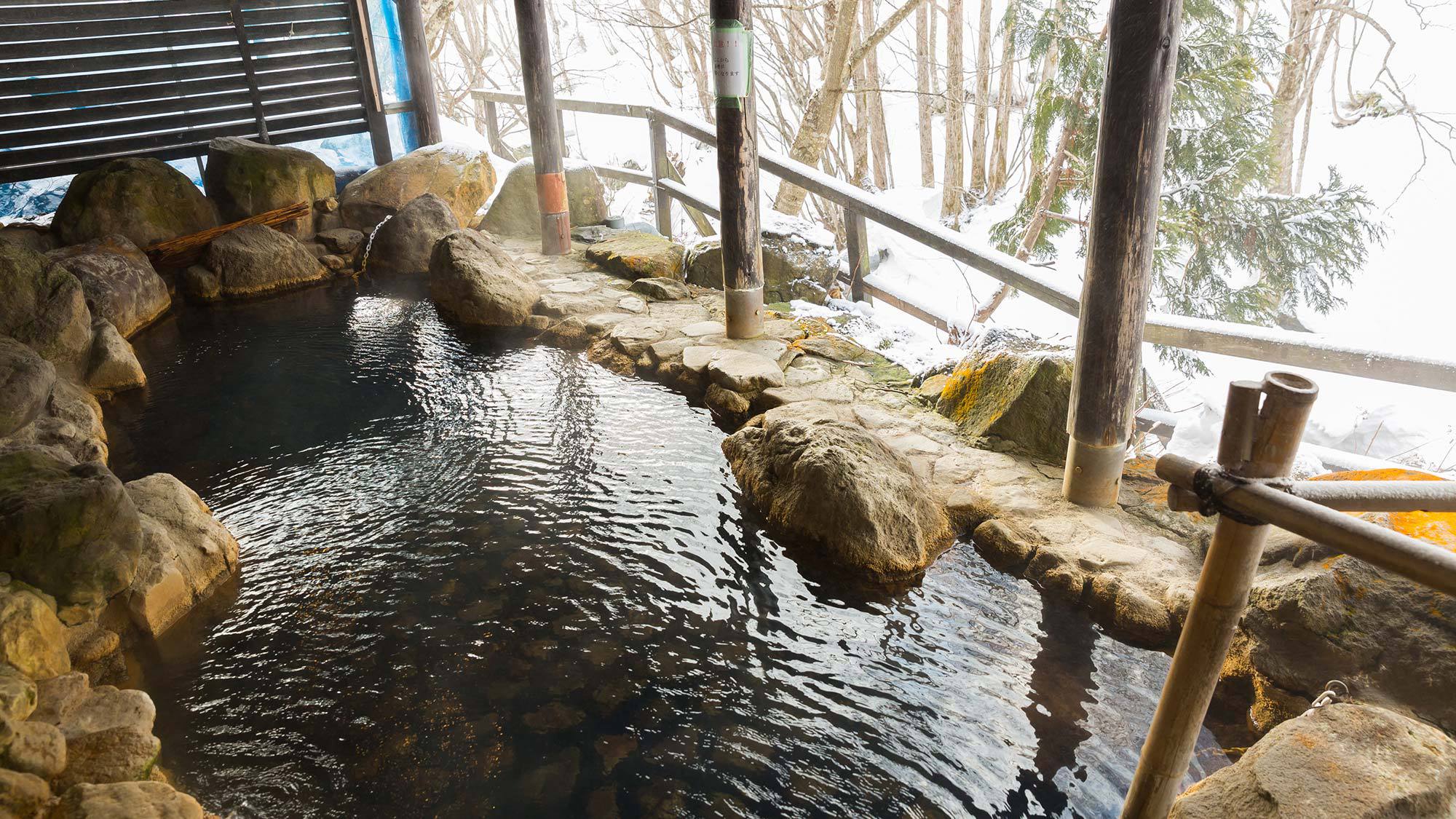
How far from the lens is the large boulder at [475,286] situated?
6.56 meters

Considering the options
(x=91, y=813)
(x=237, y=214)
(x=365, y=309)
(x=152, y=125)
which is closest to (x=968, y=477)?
(x=91, y=813)

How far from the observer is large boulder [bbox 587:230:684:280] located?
295 inches

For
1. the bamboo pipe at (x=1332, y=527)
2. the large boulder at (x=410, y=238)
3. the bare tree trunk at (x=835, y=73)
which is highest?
the bare tree trunk at (x=835, y=73)

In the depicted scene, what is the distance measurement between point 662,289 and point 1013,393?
3490 mm

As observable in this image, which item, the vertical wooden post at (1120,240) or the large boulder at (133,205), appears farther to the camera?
the large boulder at (133,205)

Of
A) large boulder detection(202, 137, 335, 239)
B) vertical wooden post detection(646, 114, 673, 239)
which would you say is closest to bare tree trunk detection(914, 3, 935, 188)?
vertical wooden post detection(646, 114, 673, 239)

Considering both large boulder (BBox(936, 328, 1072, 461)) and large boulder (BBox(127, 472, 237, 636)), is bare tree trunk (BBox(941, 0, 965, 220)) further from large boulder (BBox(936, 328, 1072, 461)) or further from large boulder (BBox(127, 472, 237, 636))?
large boulder (BBox(127, 472, 237, 636))

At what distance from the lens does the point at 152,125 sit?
8.66 meters

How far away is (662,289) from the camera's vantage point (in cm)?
697

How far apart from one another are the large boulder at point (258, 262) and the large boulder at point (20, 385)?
9.63 ft

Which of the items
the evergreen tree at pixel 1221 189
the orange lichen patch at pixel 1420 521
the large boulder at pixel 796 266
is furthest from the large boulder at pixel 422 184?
the orange lichen patch at pixel 1420 521

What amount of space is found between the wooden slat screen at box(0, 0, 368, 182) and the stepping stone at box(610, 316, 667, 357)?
19.4 feet

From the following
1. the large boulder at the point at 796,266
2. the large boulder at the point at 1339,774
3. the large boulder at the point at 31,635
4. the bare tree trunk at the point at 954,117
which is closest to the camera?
the large boulder at the point at 1339,774

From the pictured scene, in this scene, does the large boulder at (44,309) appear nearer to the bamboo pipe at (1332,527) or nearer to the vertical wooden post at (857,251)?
the vertical wooden post at (857,251)
